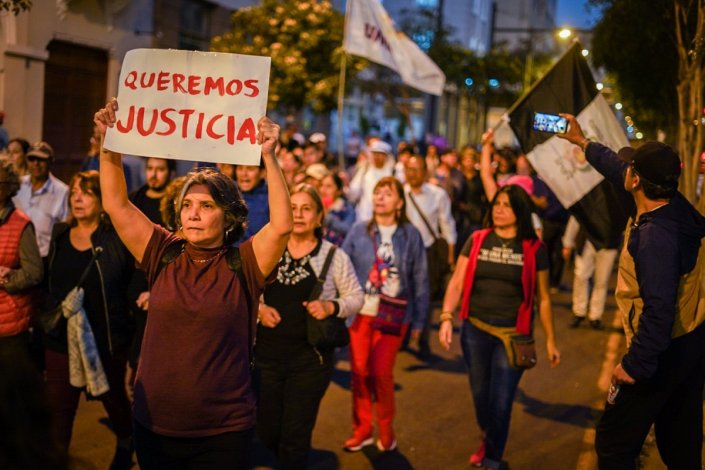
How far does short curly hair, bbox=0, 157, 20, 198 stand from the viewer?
5598mm

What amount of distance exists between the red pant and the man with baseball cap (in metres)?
2.20

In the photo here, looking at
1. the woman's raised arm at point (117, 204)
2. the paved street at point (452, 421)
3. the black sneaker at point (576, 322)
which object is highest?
the woman's raised arm at point (117, 204)

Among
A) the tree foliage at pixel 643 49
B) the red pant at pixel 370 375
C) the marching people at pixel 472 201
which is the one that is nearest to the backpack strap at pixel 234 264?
the red pant at pixel 370 375

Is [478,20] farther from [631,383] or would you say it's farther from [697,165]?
[631,383]

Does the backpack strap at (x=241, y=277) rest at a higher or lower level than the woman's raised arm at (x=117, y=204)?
lower

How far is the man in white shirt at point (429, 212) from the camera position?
10195mm

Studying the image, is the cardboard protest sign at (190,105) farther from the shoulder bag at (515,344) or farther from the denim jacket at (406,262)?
the denim jacket at (406,262)

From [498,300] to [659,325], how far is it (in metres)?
1.88

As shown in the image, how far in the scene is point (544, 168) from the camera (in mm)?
6547

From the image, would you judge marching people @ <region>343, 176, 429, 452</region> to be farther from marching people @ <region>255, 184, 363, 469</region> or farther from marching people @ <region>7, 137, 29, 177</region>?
marching people @ <region>7, 137, 29, 177</region>

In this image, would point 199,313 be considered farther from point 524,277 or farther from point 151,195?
point 151,195

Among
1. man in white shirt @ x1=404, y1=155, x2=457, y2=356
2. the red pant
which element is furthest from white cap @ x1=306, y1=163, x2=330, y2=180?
the red pant

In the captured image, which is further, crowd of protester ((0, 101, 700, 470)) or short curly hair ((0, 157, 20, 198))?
short curly hair ((0, 157, 20, 198))

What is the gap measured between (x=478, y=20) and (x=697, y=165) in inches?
2473
